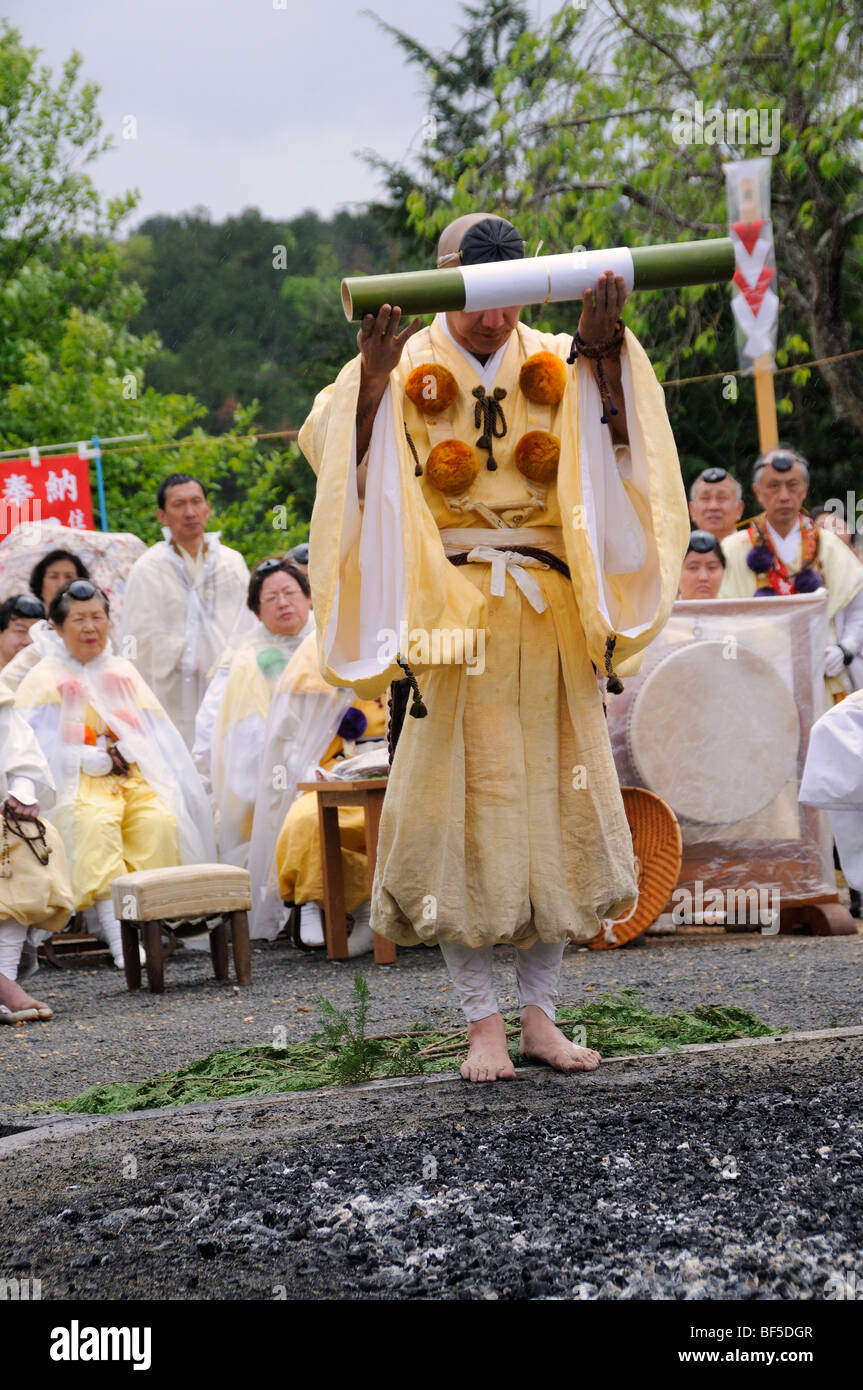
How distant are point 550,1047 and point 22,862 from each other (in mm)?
2884

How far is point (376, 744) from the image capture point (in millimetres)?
7570

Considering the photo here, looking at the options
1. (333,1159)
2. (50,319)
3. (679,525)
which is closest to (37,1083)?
(333,1159)

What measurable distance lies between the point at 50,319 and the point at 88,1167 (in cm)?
1796

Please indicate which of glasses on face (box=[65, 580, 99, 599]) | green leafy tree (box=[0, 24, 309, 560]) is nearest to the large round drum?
glasses on face (box=[65, 580, 99, 599])

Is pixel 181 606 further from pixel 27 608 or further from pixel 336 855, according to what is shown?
pixel 336 855

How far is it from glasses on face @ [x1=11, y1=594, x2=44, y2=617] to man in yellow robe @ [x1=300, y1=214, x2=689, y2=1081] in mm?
4872

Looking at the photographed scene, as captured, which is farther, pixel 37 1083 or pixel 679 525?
pixel 37 1083

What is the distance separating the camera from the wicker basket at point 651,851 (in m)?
6.33

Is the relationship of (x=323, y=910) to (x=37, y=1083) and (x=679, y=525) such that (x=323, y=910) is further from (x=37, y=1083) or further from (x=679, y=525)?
(x=679, y=525)

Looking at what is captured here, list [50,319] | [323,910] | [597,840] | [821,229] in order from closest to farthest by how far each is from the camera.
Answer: [597,840]
[323,910]
[821,229]
[50,319]

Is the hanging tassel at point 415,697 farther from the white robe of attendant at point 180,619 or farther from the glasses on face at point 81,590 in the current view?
the white robe of attendant at point 180,619

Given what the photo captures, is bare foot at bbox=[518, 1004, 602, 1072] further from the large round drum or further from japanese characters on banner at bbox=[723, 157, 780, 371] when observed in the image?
japanese characters on banner at bbox=[723, 157, 780, 371]

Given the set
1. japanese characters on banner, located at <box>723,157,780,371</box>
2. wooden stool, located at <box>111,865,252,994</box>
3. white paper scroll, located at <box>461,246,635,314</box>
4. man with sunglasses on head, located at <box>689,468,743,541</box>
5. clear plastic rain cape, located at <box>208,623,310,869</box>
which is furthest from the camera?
japanese characters on banner, located at <box>723,157,780,371</box>

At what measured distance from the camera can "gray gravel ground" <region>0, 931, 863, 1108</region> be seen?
4.53 meters
